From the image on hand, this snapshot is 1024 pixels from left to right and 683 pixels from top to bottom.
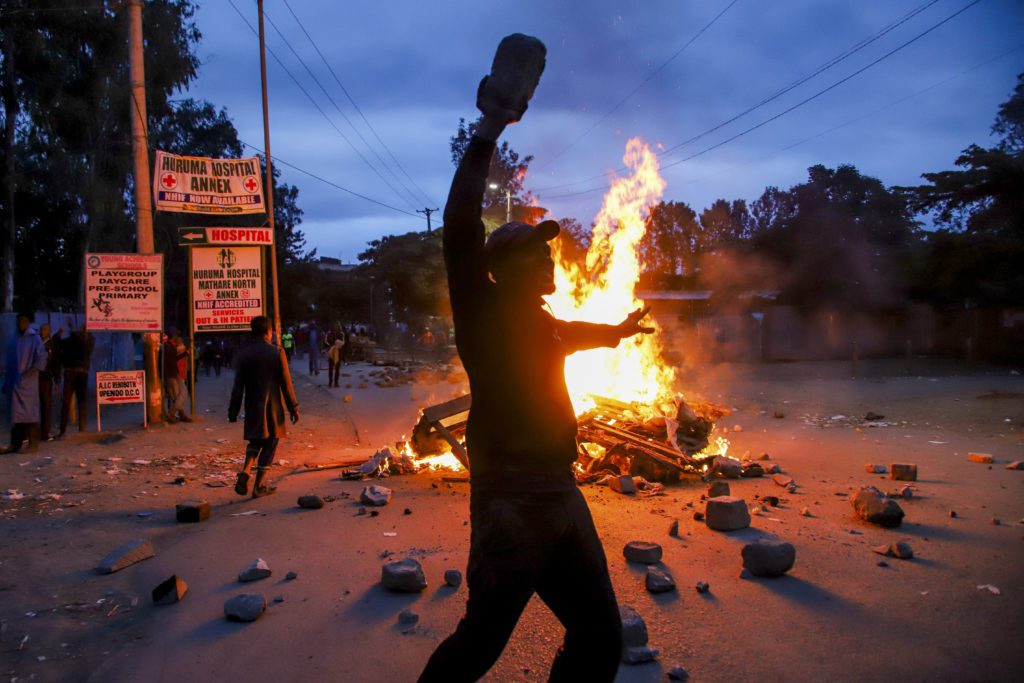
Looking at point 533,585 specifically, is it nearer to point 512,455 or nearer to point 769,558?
point 512,455

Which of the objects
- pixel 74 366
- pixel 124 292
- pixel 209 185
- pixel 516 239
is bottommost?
pixel 74 366

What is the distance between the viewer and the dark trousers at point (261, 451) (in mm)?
7047

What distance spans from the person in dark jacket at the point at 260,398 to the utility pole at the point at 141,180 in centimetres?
567

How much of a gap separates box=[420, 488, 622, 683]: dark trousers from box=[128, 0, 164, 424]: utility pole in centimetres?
1139

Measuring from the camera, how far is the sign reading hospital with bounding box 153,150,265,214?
38.3 ft

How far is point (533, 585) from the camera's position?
6.74ft

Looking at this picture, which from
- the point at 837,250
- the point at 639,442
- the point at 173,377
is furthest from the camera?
the point at 837,250

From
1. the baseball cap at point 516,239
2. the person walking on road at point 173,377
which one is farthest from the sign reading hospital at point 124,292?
the baseball cap at point 516,239

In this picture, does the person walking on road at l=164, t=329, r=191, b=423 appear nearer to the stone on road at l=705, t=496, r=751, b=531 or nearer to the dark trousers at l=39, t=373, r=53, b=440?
the dark trousers at l=39, t=373, r=53, b=440

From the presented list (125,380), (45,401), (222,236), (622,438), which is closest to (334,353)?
(222,236)

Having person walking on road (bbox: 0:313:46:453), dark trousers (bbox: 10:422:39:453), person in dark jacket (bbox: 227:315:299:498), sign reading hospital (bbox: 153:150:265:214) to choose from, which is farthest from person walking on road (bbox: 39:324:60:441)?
person in dark jacket (bbox: 227:315:299:498)

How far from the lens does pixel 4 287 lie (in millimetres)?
20438

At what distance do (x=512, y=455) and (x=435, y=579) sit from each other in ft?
8.44

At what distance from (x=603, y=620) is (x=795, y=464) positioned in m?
6.83
